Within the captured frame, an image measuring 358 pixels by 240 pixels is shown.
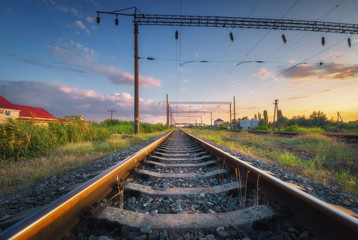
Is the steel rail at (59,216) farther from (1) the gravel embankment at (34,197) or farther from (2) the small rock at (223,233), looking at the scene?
(2) the small rock at (223,233)

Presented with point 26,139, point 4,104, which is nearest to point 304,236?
point 26,139

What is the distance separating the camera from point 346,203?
1863 mm

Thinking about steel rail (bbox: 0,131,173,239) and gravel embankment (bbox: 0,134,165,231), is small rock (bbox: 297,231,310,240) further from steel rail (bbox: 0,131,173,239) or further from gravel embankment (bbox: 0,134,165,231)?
gravel embankment (bbox: 0,134,165,231)

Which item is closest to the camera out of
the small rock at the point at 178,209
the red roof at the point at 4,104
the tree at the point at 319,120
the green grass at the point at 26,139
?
the small rock at the point at 178,209

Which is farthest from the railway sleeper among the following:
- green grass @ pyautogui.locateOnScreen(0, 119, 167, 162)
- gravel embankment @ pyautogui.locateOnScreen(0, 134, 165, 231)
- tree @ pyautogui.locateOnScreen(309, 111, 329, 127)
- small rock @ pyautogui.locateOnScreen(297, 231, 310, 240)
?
tree @ pyautogui.locateOnScreen(309, 111, 329, 127)

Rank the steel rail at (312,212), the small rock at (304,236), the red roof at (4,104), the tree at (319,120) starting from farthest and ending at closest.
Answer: the tree at (319,120) < the red roof at (4,104) < the small rock at (304,236) < the steel rail at (312,212)

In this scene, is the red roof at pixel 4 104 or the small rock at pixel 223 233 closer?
the small rock at pixel 223 233

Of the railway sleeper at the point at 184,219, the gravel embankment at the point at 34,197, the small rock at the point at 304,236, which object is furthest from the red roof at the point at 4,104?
the small rock at the point at 304,236

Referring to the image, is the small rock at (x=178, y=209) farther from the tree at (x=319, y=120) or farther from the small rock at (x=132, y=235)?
the tree at (x=319, y=120)

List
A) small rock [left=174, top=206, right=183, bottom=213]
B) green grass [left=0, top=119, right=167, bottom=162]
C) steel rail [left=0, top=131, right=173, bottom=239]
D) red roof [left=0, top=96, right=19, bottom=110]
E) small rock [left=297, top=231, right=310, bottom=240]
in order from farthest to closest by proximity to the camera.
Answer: red roof [left=0, top=96, right=19, bottom=110] < green grass [left=0, top=119, right=167, bottom=162] < small rock [left=174, top=206, right=183, bottom=213] < small rock [left=297, top=231, right=310, bottom=240] < steel rail [left=0, top=131, right=173, bottom=239]

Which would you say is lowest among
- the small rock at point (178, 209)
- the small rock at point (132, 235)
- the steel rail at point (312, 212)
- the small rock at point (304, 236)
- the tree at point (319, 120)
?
the small rock at point (178, 209)

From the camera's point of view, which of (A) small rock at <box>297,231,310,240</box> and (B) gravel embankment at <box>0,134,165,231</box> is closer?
(A) small rock at <box>297,231,310,240</box>

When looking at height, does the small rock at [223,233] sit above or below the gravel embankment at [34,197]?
above

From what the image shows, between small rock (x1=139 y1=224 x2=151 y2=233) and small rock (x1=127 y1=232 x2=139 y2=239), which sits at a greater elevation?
small rock (x1=139 y1=224 x2=151 y2=233)
